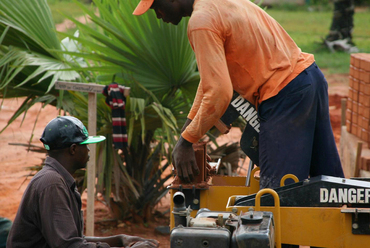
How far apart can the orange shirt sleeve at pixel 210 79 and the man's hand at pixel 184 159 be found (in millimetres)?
79

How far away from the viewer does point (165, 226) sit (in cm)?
571

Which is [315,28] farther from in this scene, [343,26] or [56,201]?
[56,201]

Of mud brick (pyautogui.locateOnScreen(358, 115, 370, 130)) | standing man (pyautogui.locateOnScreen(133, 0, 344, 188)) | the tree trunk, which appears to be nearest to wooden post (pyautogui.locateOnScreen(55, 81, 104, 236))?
standing man (pyautogui.locateOnScreen(133, 0, 344, 188))

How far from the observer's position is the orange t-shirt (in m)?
2.83

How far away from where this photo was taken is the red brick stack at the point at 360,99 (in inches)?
222

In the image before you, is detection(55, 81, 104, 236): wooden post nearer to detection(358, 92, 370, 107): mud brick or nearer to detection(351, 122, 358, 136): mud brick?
detection(358, 92, 370, 107): mud brick

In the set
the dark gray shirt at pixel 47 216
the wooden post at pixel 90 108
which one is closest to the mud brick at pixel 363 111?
the wooden post at pixel 90 108

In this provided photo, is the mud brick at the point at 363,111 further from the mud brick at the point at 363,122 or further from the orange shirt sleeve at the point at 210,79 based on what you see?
the orange shirt sleeve at the point at 210,79

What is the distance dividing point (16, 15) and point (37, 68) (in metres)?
0.55

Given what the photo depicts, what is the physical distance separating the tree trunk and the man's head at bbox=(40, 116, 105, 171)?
14439 millimetres

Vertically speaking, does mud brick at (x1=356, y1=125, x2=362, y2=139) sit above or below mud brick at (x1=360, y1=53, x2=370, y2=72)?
below

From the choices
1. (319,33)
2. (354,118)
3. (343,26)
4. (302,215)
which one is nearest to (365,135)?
(354,118)

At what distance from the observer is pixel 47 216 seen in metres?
2.46

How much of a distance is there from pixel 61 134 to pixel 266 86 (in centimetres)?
124
